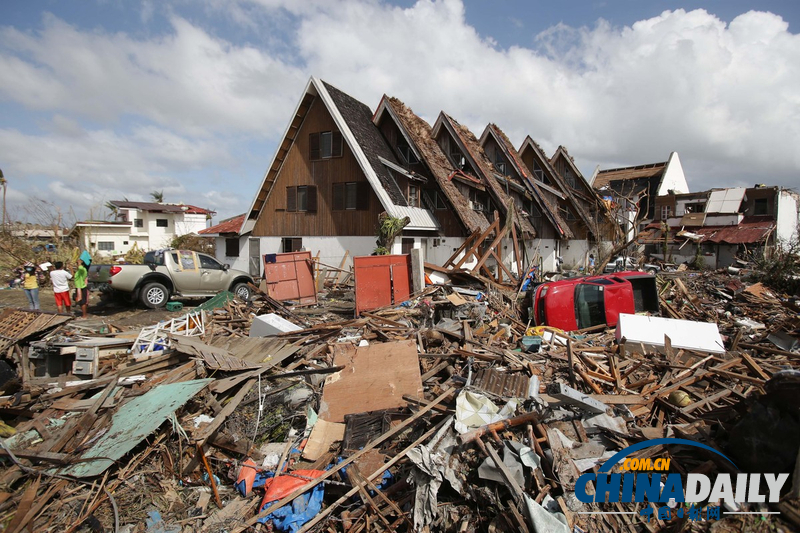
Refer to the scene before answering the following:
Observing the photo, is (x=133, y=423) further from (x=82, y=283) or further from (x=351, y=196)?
(x=351, y=196)

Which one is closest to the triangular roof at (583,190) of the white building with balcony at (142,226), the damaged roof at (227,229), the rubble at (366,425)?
the rubble at (366,425)

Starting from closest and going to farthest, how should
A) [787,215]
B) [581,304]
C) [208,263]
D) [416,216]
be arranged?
[581,304] < [208,263] < [416,216] < [787,215]

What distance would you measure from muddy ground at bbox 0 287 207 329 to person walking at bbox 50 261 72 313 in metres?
0.36

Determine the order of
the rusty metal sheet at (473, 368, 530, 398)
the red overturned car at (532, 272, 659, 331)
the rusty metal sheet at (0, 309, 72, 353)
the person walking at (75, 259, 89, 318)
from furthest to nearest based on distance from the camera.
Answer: the person walking at (75, 259, 89, 318) < the red overturned car at (532, 272, 659, 331) < the rusty metal sheet at (0, 309, 72, 353) < the rusty metal sheet at (473, 368, 530, 398)

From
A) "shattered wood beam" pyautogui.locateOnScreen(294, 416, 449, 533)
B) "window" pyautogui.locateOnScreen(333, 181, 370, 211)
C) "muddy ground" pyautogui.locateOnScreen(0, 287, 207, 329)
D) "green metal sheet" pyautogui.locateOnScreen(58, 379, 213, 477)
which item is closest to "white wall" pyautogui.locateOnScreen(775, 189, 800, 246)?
"window" pyautogui.locateOnScreen(333, 181, 370, 211)

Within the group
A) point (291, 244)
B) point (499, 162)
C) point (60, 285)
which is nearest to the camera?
point (60, 285)

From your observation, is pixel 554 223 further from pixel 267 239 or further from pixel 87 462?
pixel 87 462

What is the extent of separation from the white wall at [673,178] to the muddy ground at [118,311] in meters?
35.2

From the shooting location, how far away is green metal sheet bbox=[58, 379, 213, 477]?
4457mm

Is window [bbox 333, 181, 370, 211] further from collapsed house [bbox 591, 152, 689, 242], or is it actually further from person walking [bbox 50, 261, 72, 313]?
collapsed house [bbox 591, 152, 689, 242]

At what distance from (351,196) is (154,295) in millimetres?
8771

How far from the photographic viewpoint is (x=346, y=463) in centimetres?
459

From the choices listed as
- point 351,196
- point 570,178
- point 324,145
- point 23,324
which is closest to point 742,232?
point 570,178

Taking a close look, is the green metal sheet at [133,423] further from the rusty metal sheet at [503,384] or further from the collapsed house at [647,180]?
Result: the collapsed house at [647,180]
